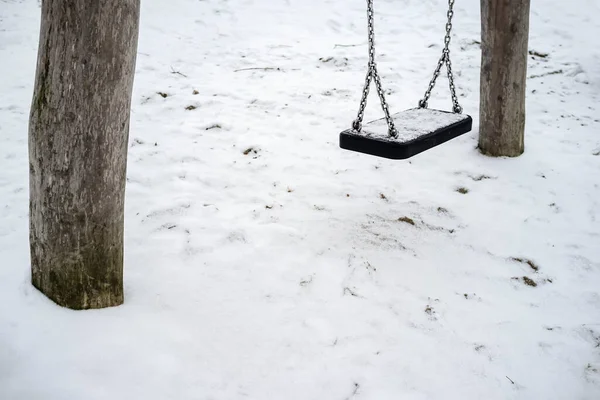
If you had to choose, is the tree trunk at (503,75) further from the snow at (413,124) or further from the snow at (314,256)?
the snow at (413,124)

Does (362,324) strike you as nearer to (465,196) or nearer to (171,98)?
(465,196)

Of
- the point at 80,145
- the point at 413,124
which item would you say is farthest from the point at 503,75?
the point at 80,145

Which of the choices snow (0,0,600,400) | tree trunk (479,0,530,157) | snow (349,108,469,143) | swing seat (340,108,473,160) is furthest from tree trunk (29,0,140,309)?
tree trunk (479,0,530,157)

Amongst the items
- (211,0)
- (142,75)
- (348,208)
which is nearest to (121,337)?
→ (348,208)

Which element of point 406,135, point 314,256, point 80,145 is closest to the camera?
point 80,145

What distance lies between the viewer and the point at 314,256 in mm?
2826

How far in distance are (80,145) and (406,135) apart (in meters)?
1.51

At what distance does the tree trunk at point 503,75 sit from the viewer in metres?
3.63

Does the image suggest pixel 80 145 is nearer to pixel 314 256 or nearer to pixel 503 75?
pixel 314 256

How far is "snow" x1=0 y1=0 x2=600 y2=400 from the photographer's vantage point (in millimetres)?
2070

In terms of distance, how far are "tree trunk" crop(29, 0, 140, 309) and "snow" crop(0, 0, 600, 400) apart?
188mm

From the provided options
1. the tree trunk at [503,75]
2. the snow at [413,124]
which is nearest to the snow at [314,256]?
the tree trunk at [503,75]

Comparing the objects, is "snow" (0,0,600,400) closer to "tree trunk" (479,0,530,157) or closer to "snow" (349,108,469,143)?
"tree trunk" (479,0,530,157)

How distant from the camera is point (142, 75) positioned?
17.1 ft
